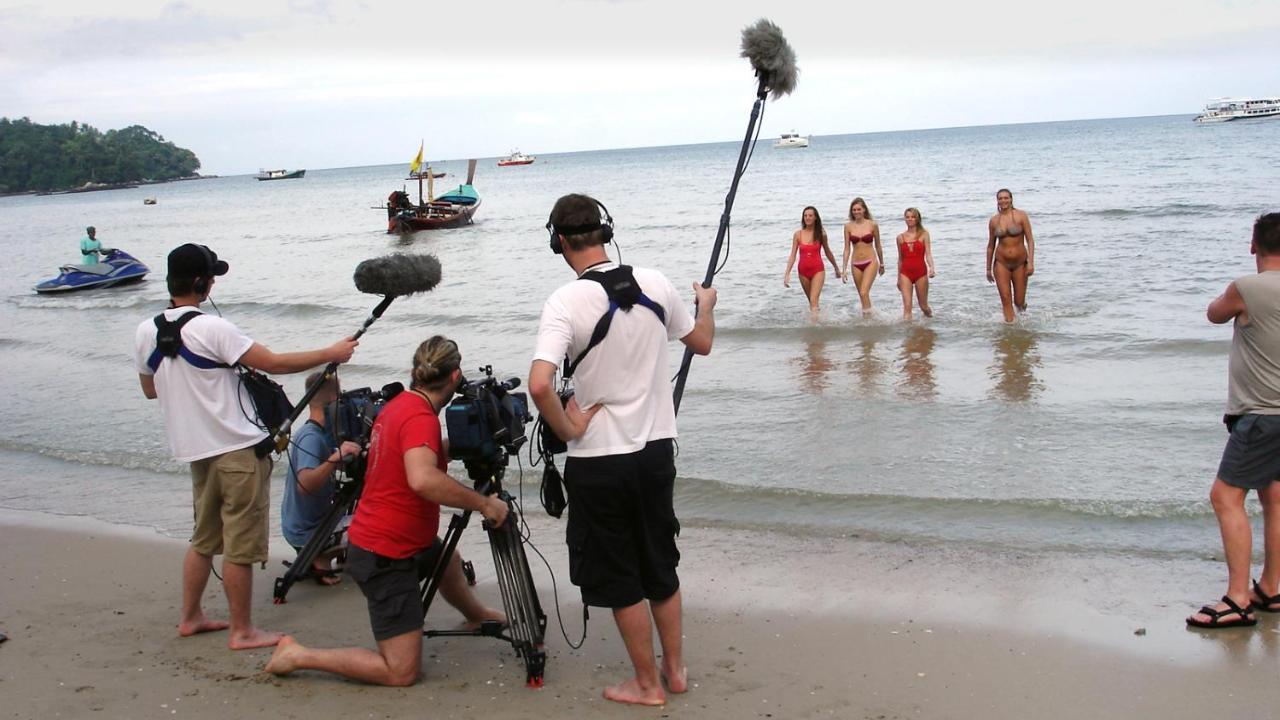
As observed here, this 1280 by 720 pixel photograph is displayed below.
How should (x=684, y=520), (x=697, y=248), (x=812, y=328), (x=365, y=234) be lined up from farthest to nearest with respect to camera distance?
(x=365, y=234) → (x=697, y=248) → (x=812, y=328) → (x=684, y=520)

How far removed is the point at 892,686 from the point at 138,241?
5100 centimetres

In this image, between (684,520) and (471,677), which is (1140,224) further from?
(471,677)

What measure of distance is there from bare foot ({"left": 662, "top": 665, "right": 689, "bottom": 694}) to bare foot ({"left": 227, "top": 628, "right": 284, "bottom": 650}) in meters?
1.77

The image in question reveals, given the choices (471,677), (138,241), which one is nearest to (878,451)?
(471,677)

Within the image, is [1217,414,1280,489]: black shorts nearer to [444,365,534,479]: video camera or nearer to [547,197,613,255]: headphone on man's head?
[547,197,613,255]: headphone on man's head

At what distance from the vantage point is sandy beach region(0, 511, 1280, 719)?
391cm

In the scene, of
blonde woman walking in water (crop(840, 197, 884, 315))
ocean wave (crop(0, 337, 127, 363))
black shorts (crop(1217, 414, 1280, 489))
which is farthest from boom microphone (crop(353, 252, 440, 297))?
ocean wave (crop(0, 337, 127, 363))

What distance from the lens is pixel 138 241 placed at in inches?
1900

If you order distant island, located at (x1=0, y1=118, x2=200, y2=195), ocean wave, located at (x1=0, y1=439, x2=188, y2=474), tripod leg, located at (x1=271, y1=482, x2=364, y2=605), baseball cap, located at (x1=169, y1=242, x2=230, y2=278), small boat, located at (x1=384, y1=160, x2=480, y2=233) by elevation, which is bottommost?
ocean wave, located at (x1=0, y1=439, x2=188, y2=474)

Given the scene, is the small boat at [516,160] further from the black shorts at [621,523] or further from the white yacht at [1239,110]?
the black shorts at [621,523]

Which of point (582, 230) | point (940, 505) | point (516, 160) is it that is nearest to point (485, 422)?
point (582, 230)

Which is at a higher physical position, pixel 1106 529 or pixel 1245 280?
pixel 1245 280

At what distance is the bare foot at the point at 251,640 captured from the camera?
14.9ft

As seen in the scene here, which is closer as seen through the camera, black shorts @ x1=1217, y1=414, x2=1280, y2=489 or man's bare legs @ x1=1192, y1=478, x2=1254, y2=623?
black shorts @ x1=1217, y1=414, x2=1280, y2=489
